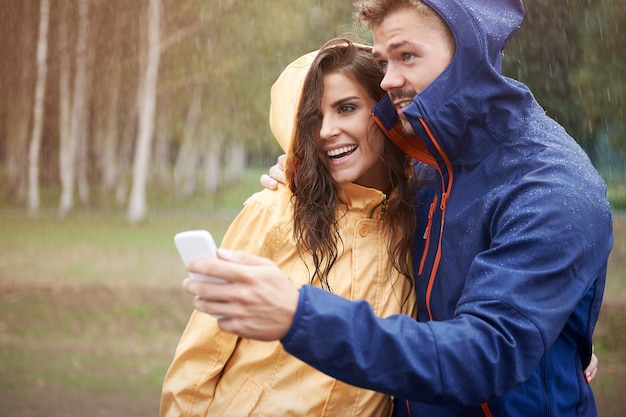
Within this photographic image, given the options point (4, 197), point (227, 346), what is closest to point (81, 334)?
point (227, 346)

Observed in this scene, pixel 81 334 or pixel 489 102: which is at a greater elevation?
pixel 489 102

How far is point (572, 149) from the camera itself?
2.12 meters

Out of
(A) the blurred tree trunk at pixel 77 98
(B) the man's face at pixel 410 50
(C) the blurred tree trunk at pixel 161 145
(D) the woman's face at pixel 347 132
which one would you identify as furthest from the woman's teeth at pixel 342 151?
(C) the blurred tree trunk at pixel 161 145

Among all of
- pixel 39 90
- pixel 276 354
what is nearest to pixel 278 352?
pixel 276 354

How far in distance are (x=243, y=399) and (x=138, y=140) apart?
2207 centimetres

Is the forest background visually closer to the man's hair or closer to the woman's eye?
the woman's eye

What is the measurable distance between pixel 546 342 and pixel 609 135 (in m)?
10.5

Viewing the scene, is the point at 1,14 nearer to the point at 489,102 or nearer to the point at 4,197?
the point at 4,197

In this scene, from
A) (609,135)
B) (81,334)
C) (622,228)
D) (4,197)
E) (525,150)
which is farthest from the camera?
(4,197)

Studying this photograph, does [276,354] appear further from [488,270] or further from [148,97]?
[148,97]

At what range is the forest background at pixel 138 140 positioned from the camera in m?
8.93

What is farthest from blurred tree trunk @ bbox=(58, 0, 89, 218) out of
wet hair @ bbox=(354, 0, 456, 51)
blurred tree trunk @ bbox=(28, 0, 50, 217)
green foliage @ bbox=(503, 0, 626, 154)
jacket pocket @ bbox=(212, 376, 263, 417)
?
wet hair @ bbox=(354, 0, 456, 51)

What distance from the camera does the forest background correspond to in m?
8.93

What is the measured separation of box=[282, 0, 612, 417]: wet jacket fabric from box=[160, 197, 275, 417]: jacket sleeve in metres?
0.65
